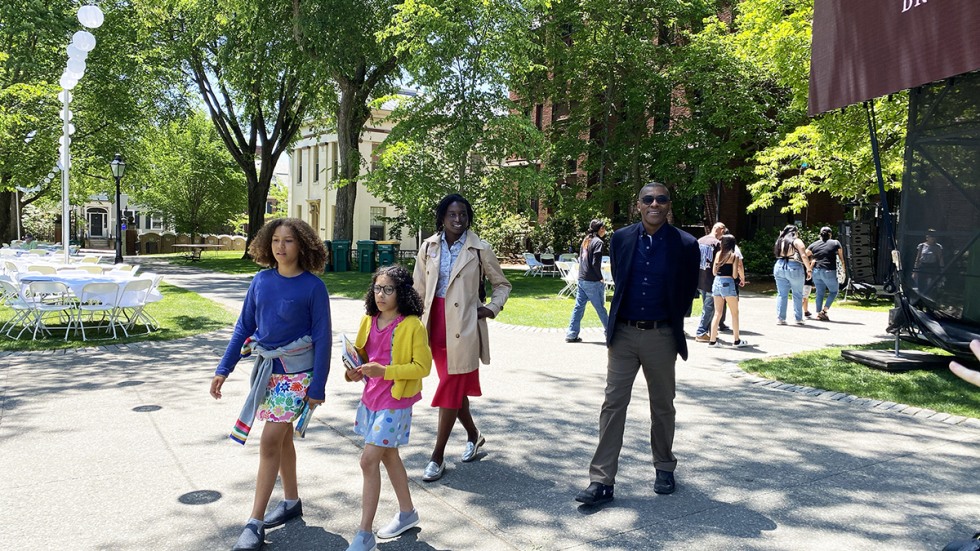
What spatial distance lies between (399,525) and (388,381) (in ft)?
2.56

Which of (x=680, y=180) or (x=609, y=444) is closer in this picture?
(x=609, y=444)

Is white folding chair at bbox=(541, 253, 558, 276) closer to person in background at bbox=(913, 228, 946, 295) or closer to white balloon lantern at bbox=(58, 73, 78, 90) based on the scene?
white balloon lantern at bbox=(58, 73, 78, 90)

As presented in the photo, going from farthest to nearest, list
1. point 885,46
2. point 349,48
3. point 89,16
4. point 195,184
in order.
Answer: point 195,184 → point 349,48 → point 89,16 → point 885,46

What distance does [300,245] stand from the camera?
3689 mm

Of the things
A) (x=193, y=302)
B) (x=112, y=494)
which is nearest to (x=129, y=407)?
(x=112, y=494)

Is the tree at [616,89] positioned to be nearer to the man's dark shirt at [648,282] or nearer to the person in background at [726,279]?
the person in background at [726,279]

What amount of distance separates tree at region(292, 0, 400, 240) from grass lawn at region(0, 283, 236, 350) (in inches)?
348

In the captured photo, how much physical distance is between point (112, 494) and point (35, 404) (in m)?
2.92

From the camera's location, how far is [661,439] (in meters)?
4.49

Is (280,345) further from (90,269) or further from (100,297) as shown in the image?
(90,269)

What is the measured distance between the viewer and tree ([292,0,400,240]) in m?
21.0

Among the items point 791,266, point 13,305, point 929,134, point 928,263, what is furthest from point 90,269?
point 929,134

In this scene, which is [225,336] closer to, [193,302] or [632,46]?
[193,302]

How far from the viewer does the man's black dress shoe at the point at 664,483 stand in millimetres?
4457
